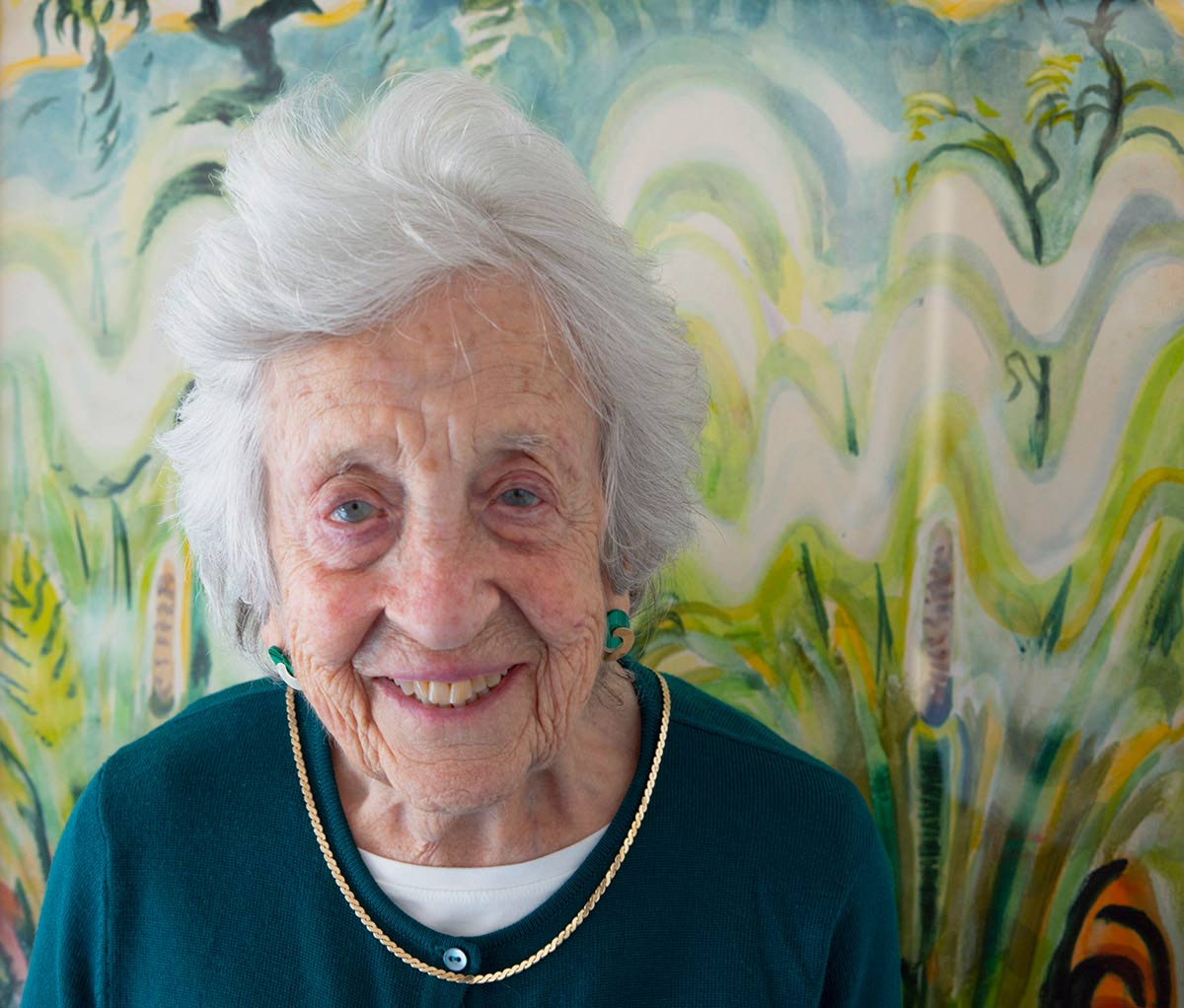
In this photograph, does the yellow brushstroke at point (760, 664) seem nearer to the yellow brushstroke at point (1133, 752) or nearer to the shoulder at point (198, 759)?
the yellow brushstroke at point (1133, 752)

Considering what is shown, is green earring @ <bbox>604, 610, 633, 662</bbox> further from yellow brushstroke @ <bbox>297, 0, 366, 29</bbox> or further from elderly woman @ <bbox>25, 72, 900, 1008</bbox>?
yellow brushstroke @ <bbox>297, 0, 366, 29</bbox>

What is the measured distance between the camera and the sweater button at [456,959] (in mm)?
1180

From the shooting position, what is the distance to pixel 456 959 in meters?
1.18

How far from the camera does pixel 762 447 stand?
1.59 metres

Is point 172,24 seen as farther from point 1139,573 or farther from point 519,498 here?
point 1139,573

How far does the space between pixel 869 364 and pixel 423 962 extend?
1.00 metres

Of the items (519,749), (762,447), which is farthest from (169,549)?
(762,447)

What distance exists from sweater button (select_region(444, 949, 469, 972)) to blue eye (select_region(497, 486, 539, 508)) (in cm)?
51

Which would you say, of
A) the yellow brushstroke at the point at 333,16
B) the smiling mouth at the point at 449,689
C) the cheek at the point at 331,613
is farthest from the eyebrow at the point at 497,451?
the yellow brushstroke at the point at 333,16

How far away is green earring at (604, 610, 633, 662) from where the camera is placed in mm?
1235

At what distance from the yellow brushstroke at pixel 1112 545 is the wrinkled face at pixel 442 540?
2.58 feet

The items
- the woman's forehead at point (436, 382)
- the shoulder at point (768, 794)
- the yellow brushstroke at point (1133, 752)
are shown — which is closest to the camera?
A: the woman's forehead at point (436, 382)

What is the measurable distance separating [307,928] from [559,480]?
2.01 feet

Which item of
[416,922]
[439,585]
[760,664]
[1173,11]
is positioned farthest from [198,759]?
[1173,11]
